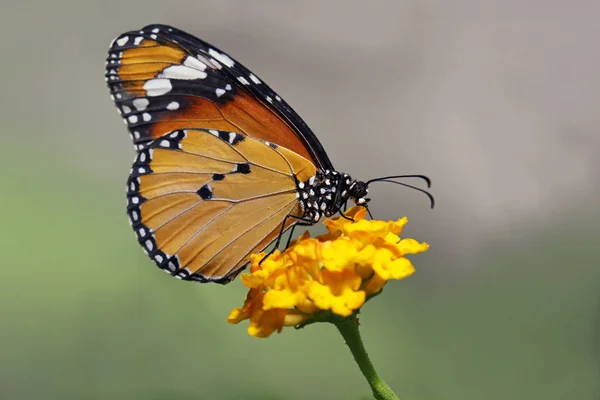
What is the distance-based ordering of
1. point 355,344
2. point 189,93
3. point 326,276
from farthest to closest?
point 189,93, point 355,344, point 326,276

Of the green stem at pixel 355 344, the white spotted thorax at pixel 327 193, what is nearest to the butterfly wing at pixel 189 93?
the white spotted thorax at pixel 327 193

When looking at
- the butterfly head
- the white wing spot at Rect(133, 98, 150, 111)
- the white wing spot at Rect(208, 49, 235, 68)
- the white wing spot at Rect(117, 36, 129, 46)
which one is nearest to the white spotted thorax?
the butterfly head

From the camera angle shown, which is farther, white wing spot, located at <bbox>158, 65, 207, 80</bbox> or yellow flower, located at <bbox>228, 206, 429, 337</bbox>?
white wing spot, located at <bbox>158, 65, 207, 80</bbox>

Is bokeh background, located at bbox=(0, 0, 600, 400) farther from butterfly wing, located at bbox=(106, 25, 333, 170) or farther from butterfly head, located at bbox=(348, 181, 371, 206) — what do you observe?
butterfly wing, located at bbox=(106, 25, 333, 170)

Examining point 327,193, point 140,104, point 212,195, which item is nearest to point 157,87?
point 140,104

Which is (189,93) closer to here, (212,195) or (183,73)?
(183,73)

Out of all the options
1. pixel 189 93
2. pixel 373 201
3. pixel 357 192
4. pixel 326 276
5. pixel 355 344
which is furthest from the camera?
pixel 373 201

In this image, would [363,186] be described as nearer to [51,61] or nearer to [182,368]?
[182,368]

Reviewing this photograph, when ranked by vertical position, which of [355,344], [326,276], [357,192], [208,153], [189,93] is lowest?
[355,344]
